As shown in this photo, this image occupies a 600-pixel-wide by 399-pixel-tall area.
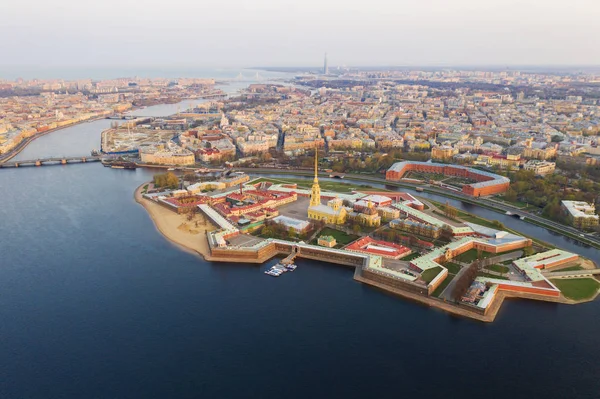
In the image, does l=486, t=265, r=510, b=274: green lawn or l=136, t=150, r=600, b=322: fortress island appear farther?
l=486, t=265, r=510, b=274: green lawn

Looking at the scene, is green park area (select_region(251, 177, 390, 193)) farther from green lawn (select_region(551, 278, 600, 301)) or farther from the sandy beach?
green lawn (select_region(551, 278, 600, 301))

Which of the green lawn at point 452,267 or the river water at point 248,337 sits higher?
the green lawn at point 452,267

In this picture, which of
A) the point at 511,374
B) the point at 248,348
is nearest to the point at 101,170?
the point at 248,348

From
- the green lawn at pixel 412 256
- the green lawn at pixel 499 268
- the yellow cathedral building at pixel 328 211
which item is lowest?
the green lawn at pixel 412 256

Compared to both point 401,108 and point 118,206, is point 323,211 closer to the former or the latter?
point 118,206

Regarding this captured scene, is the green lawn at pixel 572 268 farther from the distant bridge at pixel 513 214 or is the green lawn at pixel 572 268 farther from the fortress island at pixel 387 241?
the distant bridge at pixel 513 214

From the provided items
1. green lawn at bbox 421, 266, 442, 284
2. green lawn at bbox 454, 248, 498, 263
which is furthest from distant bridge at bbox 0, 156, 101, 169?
green lawn at bbox 454, 248, 498, 263

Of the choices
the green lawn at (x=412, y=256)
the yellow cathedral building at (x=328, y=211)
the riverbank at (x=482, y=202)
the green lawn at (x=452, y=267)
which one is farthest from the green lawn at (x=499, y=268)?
the yellow cathedral building at (x=328, y=211)
